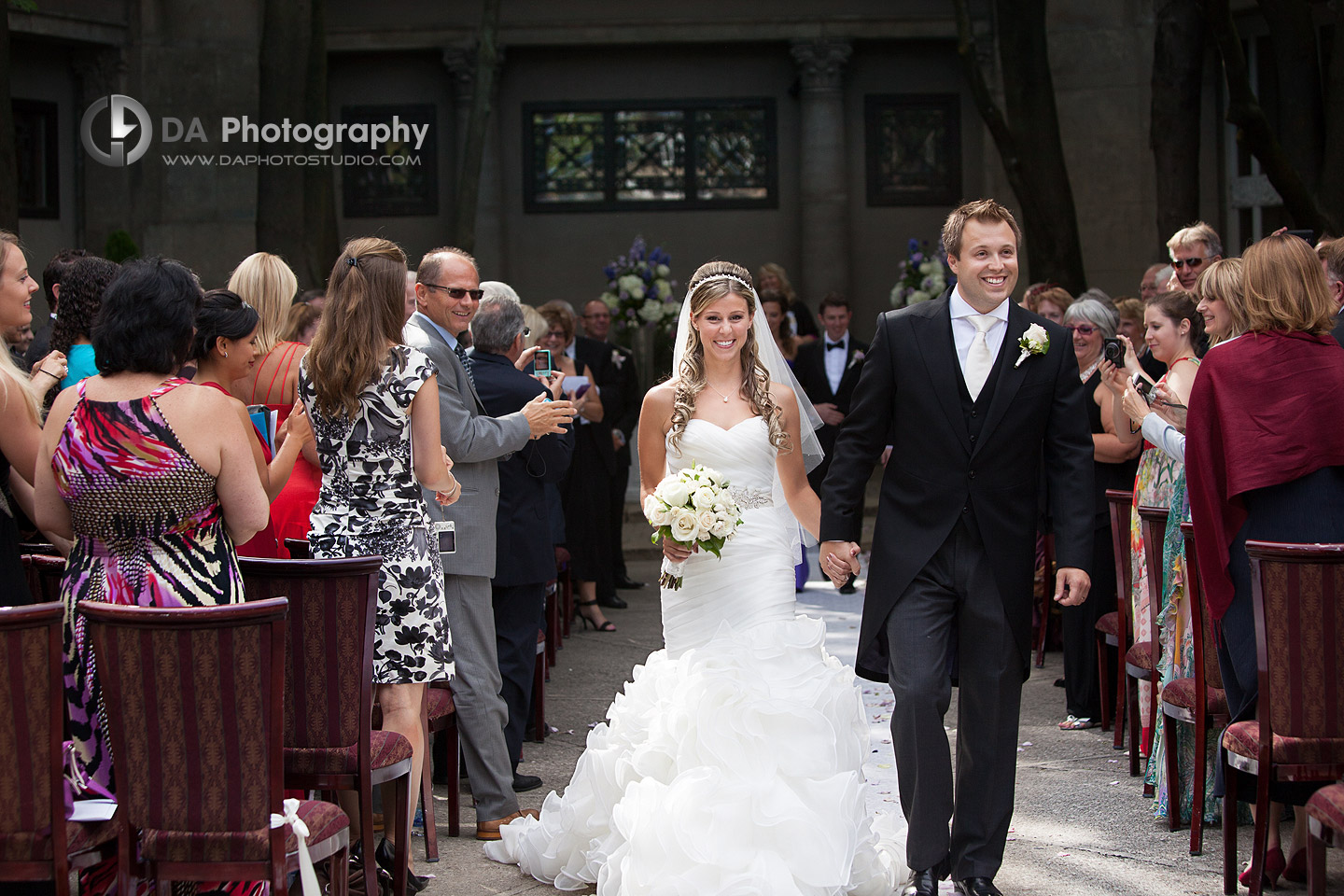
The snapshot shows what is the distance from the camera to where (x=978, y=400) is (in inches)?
176

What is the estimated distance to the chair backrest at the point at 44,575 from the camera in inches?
184

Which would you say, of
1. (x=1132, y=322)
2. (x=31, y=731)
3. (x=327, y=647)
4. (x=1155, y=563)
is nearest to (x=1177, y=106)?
(x=1132, y=322)

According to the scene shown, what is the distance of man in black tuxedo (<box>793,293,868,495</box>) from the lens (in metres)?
10.2

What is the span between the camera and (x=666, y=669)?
16.1 feet

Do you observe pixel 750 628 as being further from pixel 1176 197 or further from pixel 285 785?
pixel 1176 197

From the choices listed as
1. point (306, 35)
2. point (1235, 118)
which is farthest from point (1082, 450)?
point (306, 35)

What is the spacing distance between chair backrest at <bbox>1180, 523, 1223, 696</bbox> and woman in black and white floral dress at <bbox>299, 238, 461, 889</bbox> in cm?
278

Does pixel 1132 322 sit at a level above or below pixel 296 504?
above

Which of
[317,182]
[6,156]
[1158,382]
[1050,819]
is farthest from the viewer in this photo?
[317,182]

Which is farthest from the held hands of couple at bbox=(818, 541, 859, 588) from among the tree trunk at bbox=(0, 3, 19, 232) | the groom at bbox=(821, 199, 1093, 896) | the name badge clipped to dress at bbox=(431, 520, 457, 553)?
the tree trunk at bbox=(0, 3, 19, 232)

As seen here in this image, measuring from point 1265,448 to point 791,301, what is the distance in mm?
6788

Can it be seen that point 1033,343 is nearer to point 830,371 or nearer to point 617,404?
point 617,404

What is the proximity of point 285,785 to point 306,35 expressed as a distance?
9452 millimetres

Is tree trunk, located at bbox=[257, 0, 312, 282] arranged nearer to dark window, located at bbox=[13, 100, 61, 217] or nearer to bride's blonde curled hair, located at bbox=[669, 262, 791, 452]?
dark window, located at bbox=[13, 100, 61, 217]
